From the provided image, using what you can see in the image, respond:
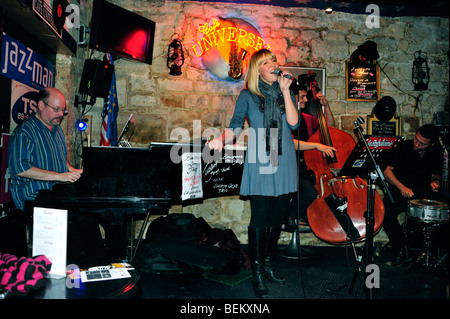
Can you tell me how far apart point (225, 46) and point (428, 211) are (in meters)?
2.84

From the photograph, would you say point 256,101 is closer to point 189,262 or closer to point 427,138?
point 189,262

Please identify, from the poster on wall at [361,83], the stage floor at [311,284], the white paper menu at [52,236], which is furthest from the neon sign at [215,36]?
the white paper menu at [52,236]

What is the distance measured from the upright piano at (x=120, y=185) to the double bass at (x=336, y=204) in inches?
57.2

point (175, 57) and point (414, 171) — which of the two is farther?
point (175, 57)

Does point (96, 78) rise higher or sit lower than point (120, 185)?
higher

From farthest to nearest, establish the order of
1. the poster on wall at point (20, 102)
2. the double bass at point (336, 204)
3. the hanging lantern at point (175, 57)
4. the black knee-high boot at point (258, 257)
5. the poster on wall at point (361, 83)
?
the poster on wall at point (361, 83) → the hanging lantern at point (175, 57) → the double bass at point (336, 204) → the poster on wall at point (20, 102) → the black knee-high boot at point (258, 257)

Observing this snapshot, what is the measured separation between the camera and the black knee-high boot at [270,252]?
2.45 m

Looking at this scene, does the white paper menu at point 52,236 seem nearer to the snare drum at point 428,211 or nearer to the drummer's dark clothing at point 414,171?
the snare drum at point 428,211

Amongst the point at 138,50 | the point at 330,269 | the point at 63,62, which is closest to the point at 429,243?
the point at 330,269

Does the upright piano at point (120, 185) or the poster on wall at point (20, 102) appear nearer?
the upright piano at point (120, 185)

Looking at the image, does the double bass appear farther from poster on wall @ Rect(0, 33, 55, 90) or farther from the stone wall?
poster on wall @ Rect(0, 33, 55, 90)

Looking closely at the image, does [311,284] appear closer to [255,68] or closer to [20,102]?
[255,68]

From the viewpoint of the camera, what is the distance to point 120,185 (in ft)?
7.48

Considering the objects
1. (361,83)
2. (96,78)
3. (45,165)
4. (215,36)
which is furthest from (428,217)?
(96,78)
